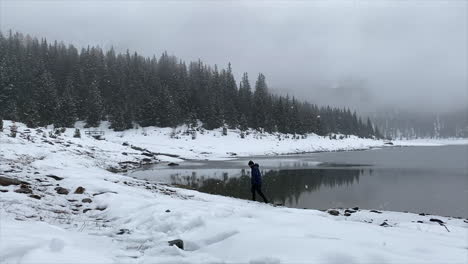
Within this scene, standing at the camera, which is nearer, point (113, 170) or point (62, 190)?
point (62, 190)

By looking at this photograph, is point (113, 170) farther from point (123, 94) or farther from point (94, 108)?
point (123, 94)

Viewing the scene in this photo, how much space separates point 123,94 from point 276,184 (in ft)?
234

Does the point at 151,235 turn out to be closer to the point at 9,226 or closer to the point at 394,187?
the point at 9,226

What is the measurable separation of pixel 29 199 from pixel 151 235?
19.3 feet

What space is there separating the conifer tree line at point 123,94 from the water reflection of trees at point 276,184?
47270 millimetres

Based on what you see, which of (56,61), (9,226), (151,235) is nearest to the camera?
(9,226)

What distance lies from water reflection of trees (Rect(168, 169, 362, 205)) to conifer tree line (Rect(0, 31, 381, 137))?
155 feet

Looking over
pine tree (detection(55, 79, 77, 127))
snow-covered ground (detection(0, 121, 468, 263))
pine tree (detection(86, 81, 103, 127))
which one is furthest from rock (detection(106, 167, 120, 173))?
pine tree (detection(86, 81, 103, 127))

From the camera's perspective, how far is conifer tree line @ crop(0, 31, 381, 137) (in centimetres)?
6950

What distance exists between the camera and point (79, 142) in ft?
126

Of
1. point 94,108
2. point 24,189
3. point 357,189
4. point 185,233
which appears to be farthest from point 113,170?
point 94,108

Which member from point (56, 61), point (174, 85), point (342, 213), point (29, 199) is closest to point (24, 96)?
point (56, 61)

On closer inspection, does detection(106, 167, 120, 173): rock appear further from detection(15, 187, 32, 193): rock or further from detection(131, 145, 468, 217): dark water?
detection(15, 187, 32, 193): rock

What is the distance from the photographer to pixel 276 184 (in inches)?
971
